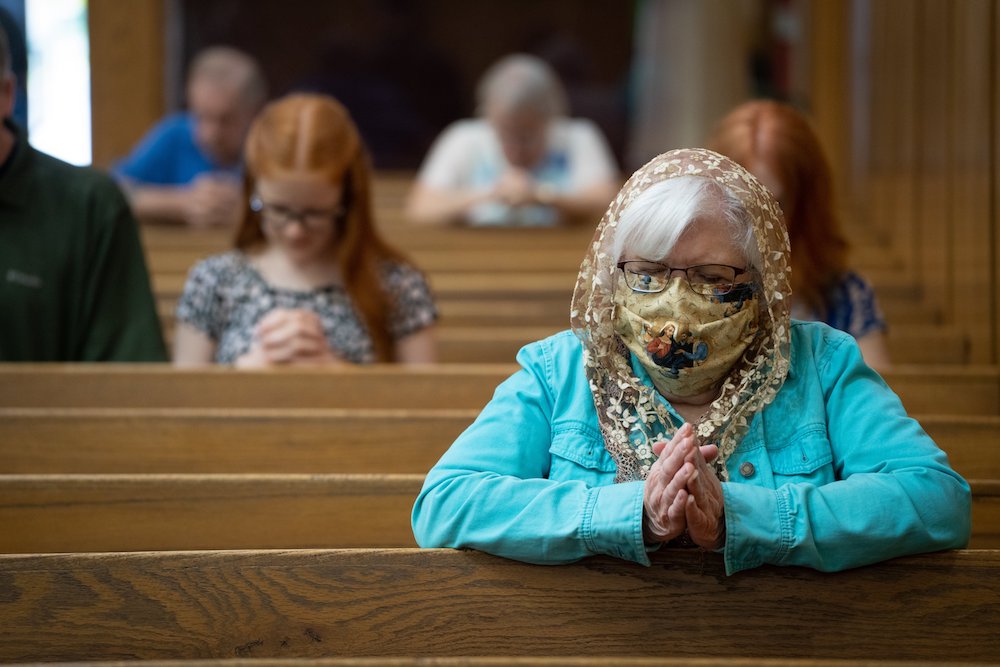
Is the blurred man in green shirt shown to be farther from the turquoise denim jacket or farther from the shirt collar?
the turquoise denim jacket

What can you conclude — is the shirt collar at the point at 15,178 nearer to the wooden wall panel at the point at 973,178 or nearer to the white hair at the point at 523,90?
the white hair at the point at 523,90

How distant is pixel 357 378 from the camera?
9.31 ft

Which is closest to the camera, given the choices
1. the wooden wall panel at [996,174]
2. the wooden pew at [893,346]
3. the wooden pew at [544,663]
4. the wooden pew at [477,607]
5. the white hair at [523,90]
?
the wooden pew at [544,663]

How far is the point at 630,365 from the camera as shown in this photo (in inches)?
72.6

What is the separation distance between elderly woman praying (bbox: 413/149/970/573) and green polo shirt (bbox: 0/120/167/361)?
1641 mm

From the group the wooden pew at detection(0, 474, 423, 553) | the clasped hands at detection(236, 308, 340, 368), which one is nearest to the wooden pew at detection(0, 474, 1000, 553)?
the wooden pew at detection(0, 474, 423, 553)

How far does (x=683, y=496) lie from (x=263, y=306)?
170cm

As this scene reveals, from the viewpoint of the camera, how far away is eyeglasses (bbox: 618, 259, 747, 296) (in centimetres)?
175

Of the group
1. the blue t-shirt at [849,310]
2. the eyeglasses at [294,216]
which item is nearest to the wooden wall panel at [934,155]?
the blue t-shirt at [849,310]

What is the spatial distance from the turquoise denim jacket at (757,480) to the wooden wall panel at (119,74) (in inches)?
183

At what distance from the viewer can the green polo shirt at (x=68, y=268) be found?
125 inches

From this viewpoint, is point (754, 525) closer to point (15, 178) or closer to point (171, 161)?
point (15, 178)

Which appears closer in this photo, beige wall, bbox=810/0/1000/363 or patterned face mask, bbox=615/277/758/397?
patterned face mask, bbox=615/277/758/397

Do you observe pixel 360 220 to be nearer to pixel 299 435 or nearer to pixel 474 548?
pixel 299 435
